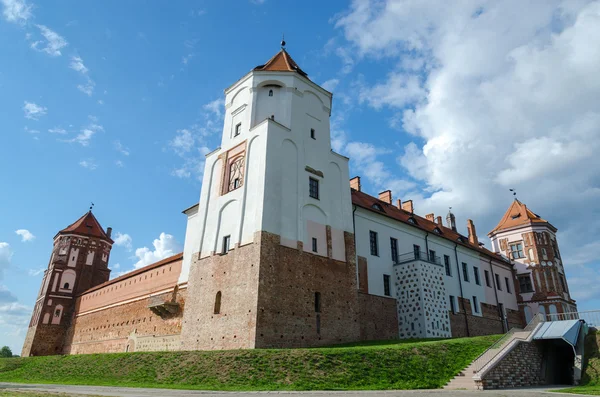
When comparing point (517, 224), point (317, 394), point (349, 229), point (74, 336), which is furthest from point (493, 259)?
point (74, 336)

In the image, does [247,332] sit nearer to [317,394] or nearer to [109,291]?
[317,394]

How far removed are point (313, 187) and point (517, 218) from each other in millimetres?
25759

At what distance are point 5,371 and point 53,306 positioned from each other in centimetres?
1906

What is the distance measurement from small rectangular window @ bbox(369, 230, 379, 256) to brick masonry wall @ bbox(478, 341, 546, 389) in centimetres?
986

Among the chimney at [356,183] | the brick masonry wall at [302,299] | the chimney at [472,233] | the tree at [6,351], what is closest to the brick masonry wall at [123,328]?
the brick masonry wall at [302,299]

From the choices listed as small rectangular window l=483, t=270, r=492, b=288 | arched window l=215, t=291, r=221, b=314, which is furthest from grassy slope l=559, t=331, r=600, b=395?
small rectangular window l=483, t=270, r=492, b=288

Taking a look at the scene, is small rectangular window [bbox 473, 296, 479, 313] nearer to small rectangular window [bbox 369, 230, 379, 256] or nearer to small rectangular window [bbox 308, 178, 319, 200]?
small rectangular window [bbox 369, 230, 379, 256]

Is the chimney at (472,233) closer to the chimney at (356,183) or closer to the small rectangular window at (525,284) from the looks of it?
the small rectangular window at (525,284)

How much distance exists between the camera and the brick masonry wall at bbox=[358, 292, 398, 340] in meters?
22.1

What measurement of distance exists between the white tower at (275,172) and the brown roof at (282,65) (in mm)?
60

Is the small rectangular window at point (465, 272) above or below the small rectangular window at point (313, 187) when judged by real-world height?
below

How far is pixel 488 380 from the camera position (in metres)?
13.3

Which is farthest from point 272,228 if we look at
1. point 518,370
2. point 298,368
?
point 518,370

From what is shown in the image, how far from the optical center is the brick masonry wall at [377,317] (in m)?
22.1
